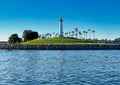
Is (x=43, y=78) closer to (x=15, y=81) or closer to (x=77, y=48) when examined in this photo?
(x=15, y=81)

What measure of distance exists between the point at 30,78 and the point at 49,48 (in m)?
153

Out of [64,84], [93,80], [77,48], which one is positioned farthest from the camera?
[77,48]

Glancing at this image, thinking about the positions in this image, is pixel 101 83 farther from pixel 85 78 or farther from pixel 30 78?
pixel 30 78

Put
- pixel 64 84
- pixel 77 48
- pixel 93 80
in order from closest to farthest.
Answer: pixel 64 84 → pixel 93 80 → pixel 77 48

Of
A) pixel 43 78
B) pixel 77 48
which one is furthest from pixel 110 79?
pixel 77 48

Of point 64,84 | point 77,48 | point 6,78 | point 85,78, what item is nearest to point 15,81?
point 6,78

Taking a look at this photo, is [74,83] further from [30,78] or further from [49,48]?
[49,48]

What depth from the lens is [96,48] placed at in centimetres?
19350

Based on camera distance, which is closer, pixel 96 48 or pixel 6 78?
pixel 6 78

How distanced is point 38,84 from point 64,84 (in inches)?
114

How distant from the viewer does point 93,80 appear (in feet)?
125

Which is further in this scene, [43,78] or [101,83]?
[43,78]

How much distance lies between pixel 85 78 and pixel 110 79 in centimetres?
312

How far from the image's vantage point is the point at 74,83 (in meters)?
35.7
